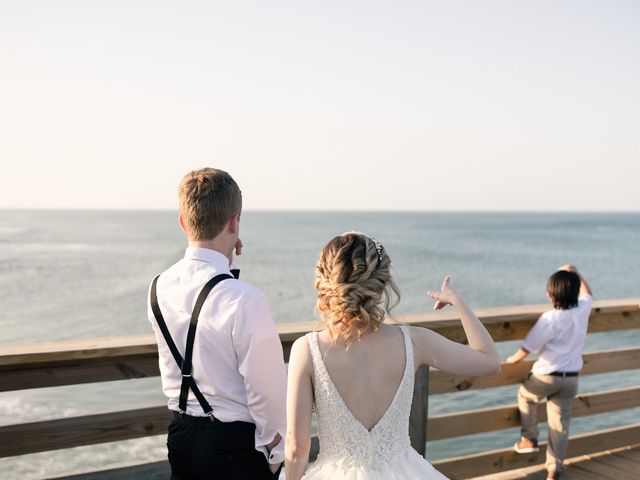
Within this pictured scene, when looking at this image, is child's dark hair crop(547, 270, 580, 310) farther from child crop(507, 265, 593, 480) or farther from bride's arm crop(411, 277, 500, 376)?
bride's arm crop(411, 277, 500, 376)

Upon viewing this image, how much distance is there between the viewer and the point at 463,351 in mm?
2207

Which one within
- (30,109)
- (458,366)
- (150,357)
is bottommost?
(150,357)

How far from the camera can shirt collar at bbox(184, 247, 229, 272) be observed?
2.08 m

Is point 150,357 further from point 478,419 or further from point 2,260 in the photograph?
point 2,260

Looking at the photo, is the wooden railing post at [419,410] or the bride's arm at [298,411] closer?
the bride's arm at [298,411]

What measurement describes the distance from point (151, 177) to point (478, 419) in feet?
372

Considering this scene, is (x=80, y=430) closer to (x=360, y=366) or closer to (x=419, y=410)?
(x=360, y=366)

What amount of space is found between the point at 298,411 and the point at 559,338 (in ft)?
8.28

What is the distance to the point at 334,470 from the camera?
7.43 ft

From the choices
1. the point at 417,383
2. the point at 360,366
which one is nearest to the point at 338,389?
the point at 360,366

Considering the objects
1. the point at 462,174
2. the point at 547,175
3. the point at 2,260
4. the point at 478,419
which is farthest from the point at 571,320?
the point at 547,175

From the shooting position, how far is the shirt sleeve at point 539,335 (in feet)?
13.3

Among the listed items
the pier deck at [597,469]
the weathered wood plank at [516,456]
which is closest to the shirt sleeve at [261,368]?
the weathered wood plank at [516,456]

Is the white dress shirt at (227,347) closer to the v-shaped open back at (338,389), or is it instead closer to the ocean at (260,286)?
the v-shaped open back at (338,389)
